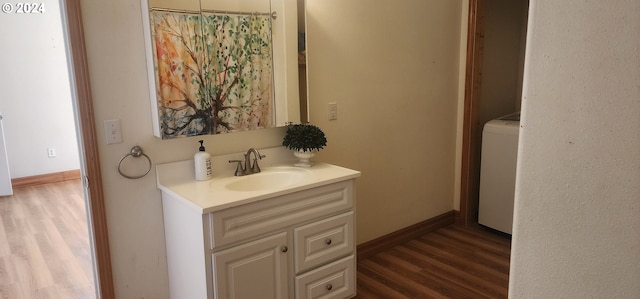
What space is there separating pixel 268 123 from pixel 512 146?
1.89m

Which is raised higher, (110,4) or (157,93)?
(110,4)

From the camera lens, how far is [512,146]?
10.7 ft

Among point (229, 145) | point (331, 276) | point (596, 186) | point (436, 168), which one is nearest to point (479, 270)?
point (436, 168)

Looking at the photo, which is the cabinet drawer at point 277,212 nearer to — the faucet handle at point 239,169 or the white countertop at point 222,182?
the white countertop at point 222,182

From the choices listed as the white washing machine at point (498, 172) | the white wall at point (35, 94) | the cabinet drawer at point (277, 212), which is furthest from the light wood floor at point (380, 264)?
the white wall at point (35, 94)

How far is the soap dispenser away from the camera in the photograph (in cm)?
217

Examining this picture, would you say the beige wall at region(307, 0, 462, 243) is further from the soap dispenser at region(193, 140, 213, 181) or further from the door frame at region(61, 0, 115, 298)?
the door frame at region(61, 0, 115, 298)

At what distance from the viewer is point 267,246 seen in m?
2.01

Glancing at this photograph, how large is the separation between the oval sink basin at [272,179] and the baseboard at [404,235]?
0.95 metres

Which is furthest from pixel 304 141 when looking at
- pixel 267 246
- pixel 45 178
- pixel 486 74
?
pixel 45 178

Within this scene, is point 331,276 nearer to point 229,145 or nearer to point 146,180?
point 229,145

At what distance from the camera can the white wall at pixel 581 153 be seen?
1.82 feet

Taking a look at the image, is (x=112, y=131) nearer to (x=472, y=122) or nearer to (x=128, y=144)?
(x=128, y=144)

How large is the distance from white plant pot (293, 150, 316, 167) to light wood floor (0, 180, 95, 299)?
4.99ft
